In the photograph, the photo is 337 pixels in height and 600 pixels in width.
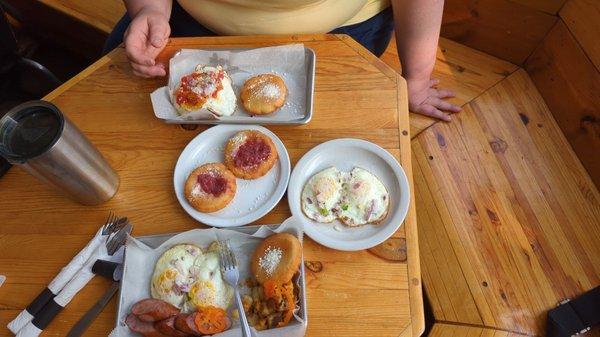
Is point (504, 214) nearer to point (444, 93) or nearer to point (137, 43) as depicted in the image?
point (444, 93)

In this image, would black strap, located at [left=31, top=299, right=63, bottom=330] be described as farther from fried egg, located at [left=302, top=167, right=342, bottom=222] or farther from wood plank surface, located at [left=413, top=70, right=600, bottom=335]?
wood plank surface, located at [left=413, top=70, right=600, bottom=335]

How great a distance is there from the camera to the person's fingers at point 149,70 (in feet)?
3.90

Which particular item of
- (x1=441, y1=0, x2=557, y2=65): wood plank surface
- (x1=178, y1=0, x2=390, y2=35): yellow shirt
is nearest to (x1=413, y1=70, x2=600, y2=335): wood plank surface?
(x1=441, y1=0, x2=557, y2=65): wood plank surface

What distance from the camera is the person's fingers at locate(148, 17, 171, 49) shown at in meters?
1.21

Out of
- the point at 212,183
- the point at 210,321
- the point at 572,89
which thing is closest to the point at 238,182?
the point at 212,183

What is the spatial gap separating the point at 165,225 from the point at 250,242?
219mm

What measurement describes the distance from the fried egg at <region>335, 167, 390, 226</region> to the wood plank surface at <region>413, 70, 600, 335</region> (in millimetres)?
412

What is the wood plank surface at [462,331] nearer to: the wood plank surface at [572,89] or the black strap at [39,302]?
the wood plank surface at [572,89]

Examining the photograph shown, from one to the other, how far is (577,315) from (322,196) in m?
0.80

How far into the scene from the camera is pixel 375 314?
33.7 inches

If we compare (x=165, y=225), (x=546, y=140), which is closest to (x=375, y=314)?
(x=165, y=225)

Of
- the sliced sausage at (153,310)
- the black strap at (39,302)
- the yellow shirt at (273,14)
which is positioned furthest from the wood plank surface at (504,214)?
the black strap at (39,302)

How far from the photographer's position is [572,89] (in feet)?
4.71

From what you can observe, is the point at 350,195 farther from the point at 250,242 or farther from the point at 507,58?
the point at 507,58
